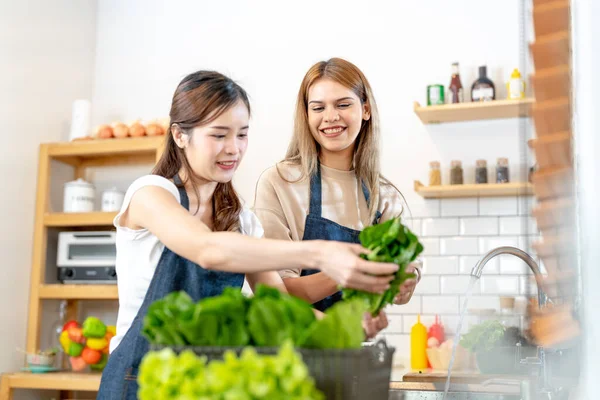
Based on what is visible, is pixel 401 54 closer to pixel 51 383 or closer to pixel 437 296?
pixel 437 296

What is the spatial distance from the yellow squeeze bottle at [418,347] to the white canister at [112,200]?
6.17 ft

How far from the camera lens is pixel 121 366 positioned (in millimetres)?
1434

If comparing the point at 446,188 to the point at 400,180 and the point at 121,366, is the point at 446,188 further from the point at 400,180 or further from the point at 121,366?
the point at 121,366

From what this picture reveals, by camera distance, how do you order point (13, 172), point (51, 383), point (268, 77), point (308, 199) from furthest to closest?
1. point (268, 77)
2. point (13, 172)
3. point (51, 383)
4. point (308, 199)

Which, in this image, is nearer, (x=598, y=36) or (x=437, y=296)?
(x=598, y=36)

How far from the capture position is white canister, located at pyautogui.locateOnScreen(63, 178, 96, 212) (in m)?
4.30

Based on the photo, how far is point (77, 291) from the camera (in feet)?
13.6

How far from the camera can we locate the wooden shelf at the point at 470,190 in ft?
12.6

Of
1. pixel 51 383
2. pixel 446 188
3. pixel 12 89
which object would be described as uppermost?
pixel 12 89

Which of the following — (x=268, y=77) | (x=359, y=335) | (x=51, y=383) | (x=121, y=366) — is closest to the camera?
(x=359, y=335)

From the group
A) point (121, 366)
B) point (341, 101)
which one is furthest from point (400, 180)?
point (121, 366)

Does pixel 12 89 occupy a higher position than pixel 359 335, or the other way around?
pixel 12 89

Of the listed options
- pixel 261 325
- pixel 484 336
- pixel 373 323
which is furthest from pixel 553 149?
pixel 484 336

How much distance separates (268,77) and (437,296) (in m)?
Result: 1.73
